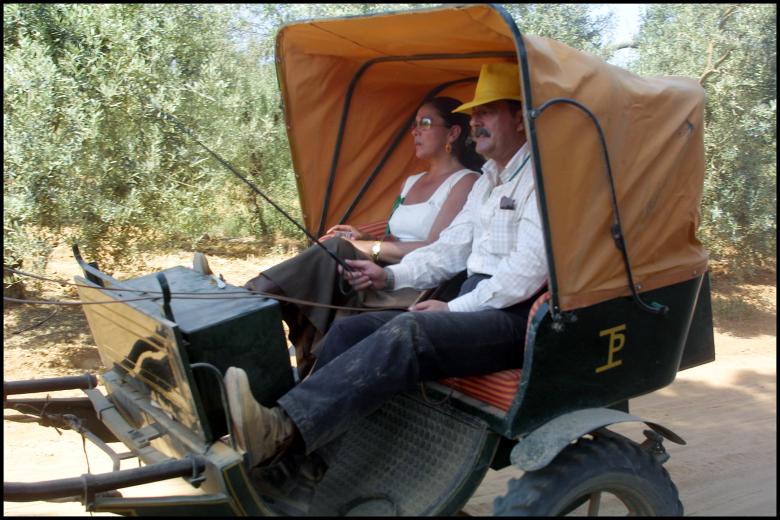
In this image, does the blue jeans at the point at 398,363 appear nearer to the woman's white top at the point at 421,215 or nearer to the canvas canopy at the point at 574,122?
the canvas canopy at the point at 574,122

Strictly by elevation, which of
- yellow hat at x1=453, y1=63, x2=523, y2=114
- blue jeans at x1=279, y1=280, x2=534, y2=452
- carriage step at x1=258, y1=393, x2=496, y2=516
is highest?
yellow hat at x1=453, y1=63, x2=523, y2=114

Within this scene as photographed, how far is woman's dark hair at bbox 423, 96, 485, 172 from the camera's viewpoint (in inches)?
173

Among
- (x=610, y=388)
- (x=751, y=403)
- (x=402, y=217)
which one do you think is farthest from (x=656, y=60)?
(x=610, y=388)

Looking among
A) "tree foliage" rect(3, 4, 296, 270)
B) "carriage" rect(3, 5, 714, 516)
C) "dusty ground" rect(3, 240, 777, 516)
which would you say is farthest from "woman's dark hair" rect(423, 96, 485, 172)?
"tree foliage" rect(3, 4, 296, 270)

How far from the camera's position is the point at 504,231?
350 cm

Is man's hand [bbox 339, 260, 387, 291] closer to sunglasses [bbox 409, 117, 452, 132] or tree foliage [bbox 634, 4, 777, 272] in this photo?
sunglasses [bbox 409, 117, 452, 132]

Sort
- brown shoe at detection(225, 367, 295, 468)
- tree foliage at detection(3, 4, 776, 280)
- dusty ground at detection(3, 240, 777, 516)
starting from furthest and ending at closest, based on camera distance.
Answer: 1. tree foliage at detection(3, 4, 776, 280)
2. dusty ground at detection(3, 240, 777, 516)
3. brown shoe at detection(225, 367, 295, 468)

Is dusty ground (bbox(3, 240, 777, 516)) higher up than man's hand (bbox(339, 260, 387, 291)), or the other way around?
man's hand (bbox(339, 260, 387, 291))

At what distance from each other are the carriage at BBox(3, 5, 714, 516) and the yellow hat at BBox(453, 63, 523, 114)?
0.34 ft

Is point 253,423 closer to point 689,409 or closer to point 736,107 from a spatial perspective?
point 689,409

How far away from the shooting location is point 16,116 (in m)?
6.41

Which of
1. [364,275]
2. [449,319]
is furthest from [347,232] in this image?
[449,319]

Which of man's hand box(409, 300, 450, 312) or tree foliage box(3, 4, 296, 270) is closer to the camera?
man's hand box(409, 300, 450, 312)

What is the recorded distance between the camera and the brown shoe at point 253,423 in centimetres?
274
